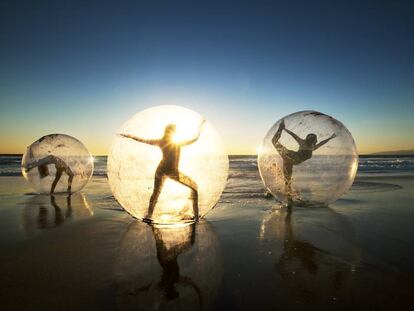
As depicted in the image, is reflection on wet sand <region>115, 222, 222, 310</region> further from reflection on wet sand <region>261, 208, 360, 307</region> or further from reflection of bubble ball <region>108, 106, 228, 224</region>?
reflection on wet sand <region>261, 208, 360, 307</region>

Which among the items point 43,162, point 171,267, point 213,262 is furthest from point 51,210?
point 213,262

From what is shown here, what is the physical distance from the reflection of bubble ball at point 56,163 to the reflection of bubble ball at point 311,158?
5645 mm

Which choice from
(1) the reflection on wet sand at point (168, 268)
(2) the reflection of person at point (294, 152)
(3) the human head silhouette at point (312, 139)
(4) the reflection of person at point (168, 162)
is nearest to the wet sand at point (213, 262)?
(1) the reflection on wet sand at point (168, 268)

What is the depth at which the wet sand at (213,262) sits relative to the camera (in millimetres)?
2871

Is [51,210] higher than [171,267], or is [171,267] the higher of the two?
[51,210]

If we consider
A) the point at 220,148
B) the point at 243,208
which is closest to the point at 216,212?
the point at 243,208

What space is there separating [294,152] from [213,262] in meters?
3.60

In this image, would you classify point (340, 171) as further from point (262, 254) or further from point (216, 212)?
point (262, 254)

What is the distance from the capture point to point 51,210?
746 cm

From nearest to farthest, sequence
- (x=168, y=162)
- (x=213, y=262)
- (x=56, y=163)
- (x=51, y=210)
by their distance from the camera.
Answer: (x=213, y=262), (x=168, y=162), (x=51, y=210), (x=56, y=163)

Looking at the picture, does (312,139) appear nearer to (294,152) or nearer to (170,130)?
(294,152)

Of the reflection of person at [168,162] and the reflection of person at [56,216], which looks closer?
the reflection of person at [168,162]

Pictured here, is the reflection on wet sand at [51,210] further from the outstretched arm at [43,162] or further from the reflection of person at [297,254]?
the reflection of person at [297,254]

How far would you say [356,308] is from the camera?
2699 millimetres
